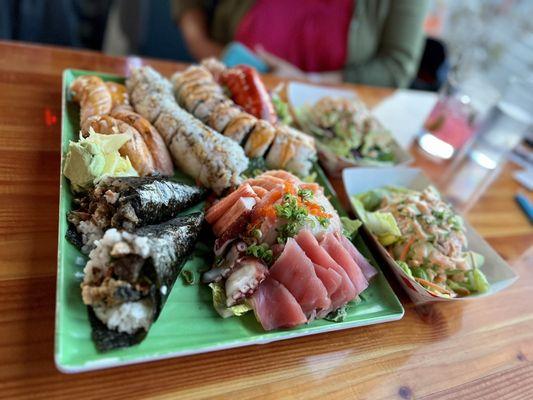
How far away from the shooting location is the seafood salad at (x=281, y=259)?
1251 millimetres

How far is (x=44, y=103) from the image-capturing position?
1.86 m

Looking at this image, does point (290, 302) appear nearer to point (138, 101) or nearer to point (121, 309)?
point (121, 309)

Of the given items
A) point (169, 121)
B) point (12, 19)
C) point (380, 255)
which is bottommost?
point (12, 19)

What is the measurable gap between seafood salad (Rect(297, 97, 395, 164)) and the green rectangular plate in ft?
3.04

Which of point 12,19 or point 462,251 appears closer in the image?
point 462,251

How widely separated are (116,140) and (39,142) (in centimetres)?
42

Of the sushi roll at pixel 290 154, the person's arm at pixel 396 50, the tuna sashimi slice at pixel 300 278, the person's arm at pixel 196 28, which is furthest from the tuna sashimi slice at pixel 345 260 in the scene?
the person's arm at pixel 196 28

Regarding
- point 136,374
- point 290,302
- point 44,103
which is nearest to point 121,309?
point 136,374

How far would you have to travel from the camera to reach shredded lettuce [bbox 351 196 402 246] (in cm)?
165

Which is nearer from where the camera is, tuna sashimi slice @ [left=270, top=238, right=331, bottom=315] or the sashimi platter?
the sashimi platter

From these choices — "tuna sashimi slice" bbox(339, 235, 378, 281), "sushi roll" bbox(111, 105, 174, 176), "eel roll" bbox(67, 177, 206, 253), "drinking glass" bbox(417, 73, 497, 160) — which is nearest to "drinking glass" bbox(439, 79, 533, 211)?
"drinking glass" bbox(417, 73, 497, 160)

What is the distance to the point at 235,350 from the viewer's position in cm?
121

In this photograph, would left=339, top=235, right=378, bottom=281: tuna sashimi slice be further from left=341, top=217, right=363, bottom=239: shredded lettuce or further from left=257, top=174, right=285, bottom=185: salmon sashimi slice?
left=257, top=174, right=285, bottom=185: salmon sashimi slice

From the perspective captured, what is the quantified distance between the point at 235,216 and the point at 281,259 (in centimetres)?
23
